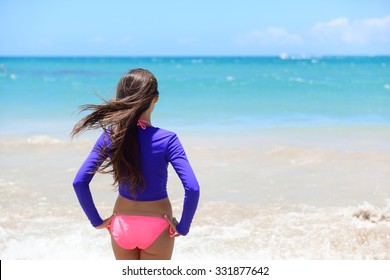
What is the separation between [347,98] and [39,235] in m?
17.6

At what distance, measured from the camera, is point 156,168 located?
8.29 feet

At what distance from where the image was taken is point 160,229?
8.55 feet

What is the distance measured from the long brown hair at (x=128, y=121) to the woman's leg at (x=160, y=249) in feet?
0.95

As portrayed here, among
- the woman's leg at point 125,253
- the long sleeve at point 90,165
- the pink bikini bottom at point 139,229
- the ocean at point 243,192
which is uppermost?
the long sleeve at point 90,165

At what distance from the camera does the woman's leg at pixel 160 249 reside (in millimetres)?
2625

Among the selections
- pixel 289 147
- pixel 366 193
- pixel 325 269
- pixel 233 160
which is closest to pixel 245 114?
pixel 289 147

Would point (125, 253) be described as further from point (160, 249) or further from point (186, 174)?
point (186, 174)

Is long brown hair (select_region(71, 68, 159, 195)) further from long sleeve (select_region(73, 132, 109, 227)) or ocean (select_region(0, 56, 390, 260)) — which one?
ocean (select_region(0, 56, 390, 260))

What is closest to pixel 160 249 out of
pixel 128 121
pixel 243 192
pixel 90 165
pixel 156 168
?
pixel 156 168

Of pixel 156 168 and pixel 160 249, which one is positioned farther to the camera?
pixel 160 249

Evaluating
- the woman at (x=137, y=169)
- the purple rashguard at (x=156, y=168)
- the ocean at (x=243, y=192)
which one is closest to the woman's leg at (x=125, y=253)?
the woman at (x=137, y=169)

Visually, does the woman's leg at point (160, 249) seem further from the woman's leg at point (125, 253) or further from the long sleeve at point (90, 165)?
the long sleeve at point (90, 165)

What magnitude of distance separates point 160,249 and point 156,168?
442mm

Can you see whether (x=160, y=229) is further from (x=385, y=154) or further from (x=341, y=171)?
(x=385, y=154)
